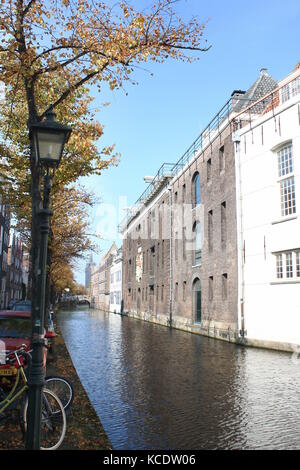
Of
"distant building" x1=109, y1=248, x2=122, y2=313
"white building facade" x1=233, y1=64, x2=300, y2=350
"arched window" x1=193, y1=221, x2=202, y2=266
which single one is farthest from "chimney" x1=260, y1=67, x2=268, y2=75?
"distant building" x1=109, y1=248, x2=122, y2=313

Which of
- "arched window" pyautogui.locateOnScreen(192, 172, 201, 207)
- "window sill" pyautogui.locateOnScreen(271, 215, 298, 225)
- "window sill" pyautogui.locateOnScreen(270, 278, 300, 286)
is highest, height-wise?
"arched window" pyautogui.locateOnScreen(192, 172, 201, 207)

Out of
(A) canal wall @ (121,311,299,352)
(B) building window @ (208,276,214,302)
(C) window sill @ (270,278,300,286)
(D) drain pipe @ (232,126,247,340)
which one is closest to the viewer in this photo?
(C) window sill @ (270,278,300,286)

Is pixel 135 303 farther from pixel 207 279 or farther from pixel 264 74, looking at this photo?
pixel 264 74

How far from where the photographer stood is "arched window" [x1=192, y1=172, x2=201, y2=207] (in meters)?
28.4

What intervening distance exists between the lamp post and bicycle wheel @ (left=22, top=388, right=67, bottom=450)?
90 centimetres

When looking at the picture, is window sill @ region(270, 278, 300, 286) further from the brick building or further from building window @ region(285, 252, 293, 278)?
the brick building

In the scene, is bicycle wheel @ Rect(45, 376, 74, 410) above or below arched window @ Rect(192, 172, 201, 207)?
below

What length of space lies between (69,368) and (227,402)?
14.7ft

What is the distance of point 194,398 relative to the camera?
854 cm

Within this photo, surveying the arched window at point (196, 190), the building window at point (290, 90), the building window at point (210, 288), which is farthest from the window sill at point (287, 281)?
the arched window at point (196, 190)

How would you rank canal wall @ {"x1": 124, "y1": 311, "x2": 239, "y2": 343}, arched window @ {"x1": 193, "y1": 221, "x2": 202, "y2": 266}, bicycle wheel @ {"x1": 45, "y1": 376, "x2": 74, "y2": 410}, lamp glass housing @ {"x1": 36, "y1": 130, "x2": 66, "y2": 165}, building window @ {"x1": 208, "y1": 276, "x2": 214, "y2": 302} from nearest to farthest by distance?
lamp glass housing @ {"x1": 36, "y1": 130, "x2": 66, "y2": 165}
bicycle wheel @ {"x1": 45, "y1": 376, "x2": 74, "y2": 410}
canal wall @ {"x1": 124, "y1": 311, "x2": 239, "y2": 343}
building window @ {"x1": 208, "y1": 276, "x2": 214, "y2": 302}
arched window @ {"x1": 193, "y1": 221, "x2": 202, "y2": 266}

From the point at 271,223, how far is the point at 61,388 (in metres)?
14.0

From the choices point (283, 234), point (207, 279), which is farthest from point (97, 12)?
point (207, 279)

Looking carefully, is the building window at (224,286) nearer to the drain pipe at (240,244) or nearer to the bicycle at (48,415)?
the drain pipe at (240,244)
